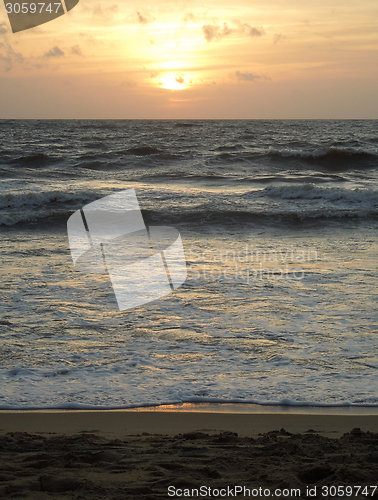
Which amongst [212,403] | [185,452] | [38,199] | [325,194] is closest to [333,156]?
[325,194]

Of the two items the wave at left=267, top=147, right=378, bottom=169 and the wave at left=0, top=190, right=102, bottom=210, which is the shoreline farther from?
the wave at left=267, top=147, right=378, bottom=169

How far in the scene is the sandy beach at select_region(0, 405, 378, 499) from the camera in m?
2.09

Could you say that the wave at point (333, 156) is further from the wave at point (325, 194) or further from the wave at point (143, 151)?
the wave at point (325, 194)

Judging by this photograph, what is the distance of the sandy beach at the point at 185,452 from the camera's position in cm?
209

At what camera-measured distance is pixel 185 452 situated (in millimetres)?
2451

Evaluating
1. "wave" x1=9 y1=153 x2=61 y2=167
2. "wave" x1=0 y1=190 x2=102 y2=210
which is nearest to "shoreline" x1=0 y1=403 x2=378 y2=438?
"wave" x1=0 y1=190 x2=102 y2=210

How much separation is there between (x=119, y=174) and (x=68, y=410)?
17.6 meters

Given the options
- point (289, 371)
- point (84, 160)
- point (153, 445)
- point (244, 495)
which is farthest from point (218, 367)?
point (84, 160)

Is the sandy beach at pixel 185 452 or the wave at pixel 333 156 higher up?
the wave at pixel 333 156

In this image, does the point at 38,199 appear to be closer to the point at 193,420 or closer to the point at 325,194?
the point at 325,194

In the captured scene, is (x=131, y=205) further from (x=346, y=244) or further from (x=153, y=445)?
(x=153, y=445)

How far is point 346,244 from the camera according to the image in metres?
8.54

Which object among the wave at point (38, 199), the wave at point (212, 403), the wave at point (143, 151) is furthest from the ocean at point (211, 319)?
the wave at point (143, 151)

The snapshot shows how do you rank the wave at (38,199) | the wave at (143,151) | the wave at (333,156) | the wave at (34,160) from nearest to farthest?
the wave at (38,199) < the wave at (34,160) < the wave at (333,156) < the wave at (143,151)
